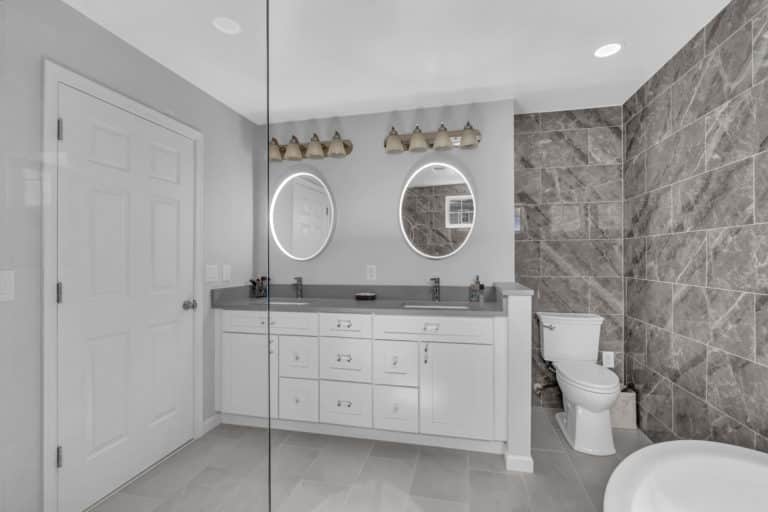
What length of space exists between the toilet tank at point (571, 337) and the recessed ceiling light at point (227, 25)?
2.39 m

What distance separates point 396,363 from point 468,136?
1.60 meters

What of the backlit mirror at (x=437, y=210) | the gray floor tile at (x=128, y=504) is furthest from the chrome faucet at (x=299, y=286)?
the gray floor tile at (x=128, y=504)

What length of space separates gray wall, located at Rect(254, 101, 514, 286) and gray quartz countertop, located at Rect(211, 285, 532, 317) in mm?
78

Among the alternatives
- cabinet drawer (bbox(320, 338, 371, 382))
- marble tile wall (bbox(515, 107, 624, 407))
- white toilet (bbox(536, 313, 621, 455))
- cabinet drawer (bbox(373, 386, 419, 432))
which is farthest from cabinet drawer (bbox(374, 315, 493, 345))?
marble tile wall (bbox(515, 107, 624, 407))

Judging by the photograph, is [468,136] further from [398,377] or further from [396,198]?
[398,377]

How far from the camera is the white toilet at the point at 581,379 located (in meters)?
1.94

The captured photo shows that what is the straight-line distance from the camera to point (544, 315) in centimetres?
243

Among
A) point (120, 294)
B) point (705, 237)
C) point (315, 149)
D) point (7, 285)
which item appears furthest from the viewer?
point (315, 149)

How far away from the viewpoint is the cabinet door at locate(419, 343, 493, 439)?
1956mm

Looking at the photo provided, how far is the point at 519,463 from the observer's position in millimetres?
1841

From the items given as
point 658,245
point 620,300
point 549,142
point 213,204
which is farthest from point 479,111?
point 213,204

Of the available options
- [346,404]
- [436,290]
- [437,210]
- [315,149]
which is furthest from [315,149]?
[346,404]

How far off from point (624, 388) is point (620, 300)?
0.61m

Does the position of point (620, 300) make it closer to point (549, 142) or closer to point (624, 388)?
point (624, 388)
